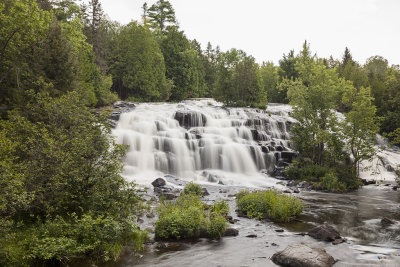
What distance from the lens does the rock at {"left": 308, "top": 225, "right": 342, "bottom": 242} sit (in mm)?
12391

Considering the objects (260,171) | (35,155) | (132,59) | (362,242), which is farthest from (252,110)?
(35,155)

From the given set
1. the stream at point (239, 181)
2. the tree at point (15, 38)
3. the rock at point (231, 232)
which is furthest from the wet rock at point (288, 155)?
the tree at point (15, 38)

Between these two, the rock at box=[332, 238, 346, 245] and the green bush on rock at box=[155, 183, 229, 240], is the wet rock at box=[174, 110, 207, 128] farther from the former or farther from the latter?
the rock at box=[332, 238, 346, 245]

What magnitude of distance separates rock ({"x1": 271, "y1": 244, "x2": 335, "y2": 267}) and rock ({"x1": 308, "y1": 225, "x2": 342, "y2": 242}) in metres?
2.14

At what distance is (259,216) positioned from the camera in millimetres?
15133

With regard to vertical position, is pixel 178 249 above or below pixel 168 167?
below

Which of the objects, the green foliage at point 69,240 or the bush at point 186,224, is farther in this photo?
the bush at point 186,224

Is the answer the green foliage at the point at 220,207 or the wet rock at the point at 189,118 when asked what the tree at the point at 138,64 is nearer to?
the wet rock at the point at 189,118

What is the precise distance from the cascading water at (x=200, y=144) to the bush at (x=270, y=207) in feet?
30.5

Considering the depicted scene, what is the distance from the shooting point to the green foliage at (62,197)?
29.7ft

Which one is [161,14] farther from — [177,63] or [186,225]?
[186,225]

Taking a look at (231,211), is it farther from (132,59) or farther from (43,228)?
(132,59)

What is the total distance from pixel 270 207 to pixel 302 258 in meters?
5.83

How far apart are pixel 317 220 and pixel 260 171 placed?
1368cm
